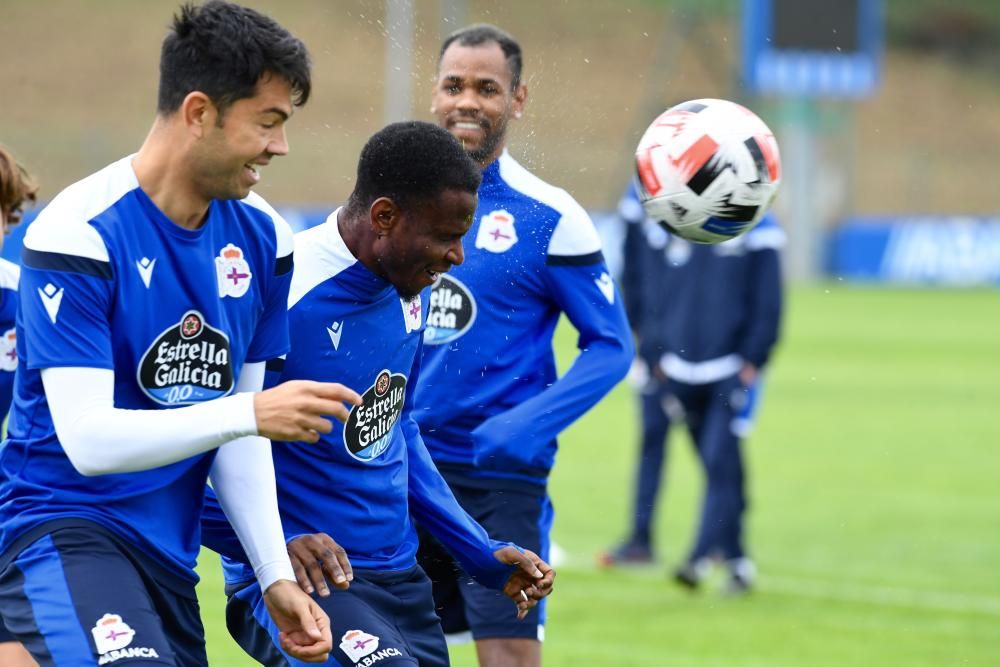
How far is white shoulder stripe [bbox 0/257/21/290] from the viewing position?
5113 millimetres

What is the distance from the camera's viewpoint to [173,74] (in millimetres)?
4008

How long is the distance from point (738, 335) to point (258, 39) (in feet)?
19.9

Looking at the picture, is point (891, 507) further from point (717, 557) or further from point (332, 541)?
point (332, 541)

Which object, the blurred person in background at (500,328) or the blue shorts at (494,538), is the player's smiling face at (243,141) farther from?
the blue shorts at (494,538)

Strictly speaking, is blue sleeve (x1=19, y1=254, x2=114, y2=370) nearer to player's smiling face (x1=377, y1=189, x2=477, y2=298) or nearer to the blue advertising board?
player's smiling face (x1=377, y1=189, x2=477, y2=298)

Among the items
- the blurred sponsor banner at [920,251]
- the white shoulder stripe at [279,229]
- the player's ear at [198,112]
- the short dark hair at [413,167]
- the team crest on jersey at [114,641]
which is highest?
the player's ear at [198,112]

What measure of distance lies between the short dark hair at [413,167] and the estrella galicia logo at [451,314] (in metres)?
1.12

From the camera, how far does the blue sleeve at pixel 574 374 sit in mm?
5363

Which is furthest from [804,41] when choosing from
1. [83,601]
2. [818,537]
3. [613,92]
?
[83,601]

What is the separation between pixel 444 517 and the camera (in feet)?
15.9

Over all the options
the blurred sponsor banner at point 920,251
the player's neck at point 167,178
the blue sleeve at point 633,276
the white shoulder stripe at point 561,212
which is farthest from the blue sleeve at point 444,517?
the blurred sponsor banner at point 920,251

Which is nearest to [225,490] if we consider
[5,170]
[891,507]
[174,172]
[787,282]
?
[174,172]

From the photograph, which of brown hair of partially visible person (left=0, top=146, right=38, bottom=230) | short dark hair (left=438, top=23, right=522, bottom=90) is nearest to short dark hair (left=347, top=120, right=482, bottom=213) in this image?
short dark hair (left=438, top=23, right=522, bottom=90)

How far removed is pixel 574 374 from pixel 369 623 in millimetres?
1463
